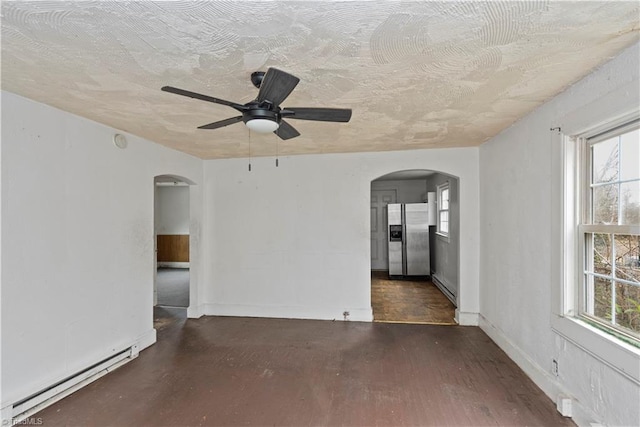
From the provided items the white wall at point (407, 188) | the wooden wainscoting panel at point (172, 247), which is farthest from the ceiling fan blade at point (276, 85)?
the wooden wainscoting panel at point (172, 247)

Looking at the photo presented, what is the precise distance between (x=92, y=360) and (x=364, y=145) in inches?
137

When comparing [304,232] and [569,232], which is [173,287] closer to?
[304,232]

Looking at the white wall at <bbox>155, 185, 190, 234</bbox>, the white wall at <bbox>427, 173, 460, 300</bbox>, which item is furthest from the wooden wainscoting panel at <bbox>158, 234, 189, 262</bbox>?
the white wall at <bbox>427, 173, 460, 300</bbox>

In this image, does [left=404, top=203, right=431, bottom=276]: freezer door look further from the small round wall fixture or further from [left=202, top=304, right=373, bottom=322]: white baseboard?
the small round wall fixture

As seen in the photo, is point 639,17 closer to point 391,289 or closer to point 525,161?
point 525,161

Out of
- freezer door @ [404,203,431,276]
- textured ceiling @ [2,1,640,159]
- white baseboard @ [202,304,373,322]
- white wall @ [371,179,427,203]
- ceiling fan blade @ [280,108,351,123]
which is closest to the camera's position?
textured ceiling @ [2,1,640,159]

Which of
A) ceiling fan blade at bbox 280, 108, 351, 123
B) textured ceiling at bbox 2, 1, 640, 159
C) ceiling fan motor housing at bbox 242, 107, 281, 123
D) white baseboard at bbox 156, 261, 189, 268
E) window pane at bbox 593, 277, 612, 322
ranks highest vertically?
textured ceiling at bbox 2, 1, 640, 159

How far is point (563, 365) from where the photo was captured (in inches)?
85.4

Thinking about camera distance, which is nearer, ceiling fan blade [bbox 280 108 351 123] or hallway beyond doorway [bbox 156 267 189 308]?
ceiling fan blade [bbox 280 108 351 123]

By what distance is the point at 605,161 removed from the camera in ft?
6.33

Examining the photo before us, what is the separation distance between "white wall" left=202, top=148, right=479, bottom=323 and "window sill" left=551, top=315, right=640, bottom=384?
1.82m

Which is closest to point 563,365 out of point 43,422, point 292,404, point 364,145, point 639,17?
point 292,404

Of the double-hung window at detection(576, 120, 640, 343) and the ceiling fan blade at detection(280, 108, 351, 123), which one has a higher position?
the ceiling fan blade at detection(280, 108, 351, 123)

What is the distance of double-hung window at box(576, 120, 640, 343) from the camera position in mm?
1715
